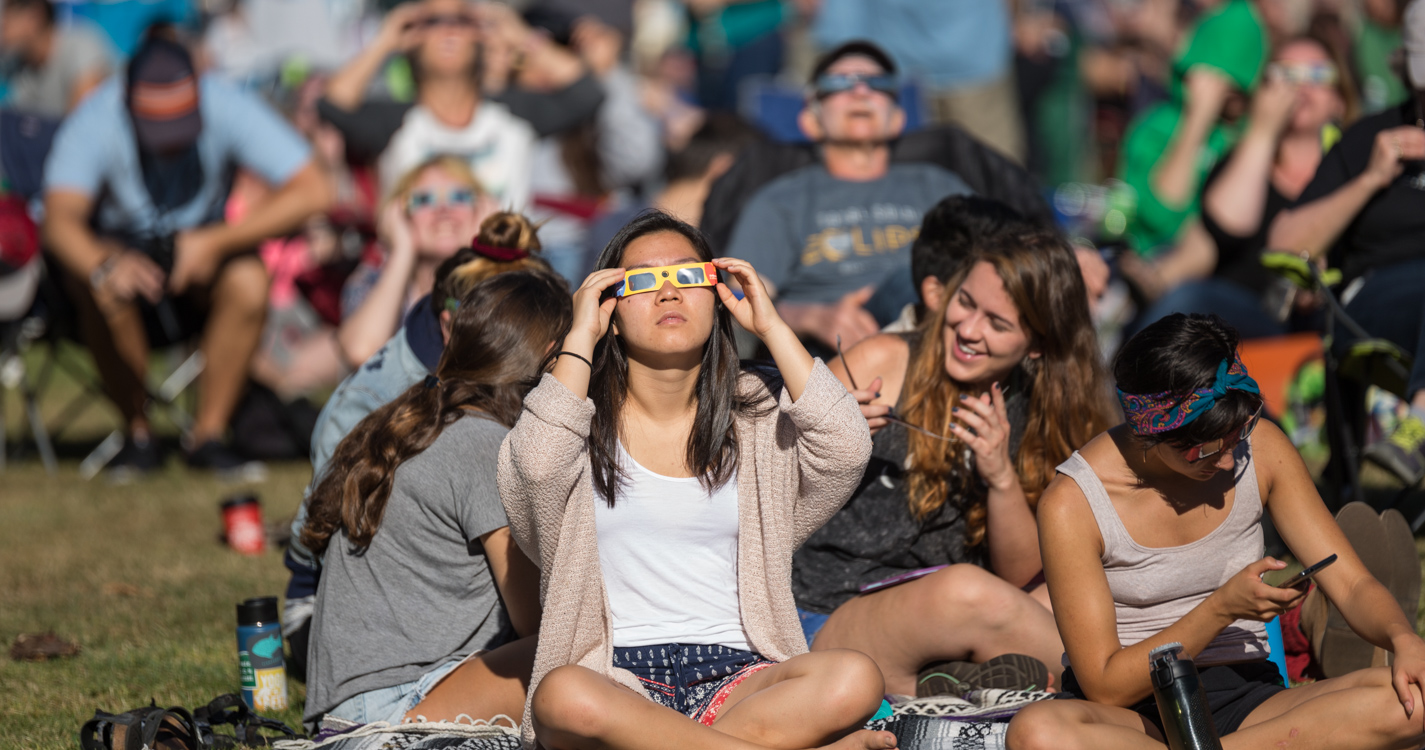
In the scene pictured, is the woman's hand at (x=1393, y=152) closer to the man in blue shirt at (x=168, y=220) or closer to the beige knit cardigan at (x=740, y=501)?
the beige knit cardigan at (x=740, y=501)

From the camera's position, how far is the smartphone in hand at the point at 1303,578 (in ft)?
9.31

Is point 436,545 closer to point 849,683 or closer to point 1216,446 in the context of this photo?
point 849,683

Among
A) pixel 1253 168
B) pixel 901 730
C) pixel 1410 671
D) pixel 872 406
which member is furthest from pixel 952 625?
pixel 1253 168

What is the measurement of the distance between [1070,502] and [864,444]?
482mm

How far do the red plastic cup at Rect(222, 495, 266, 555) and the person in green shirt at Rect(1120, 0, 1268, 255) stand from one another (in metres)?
5.10

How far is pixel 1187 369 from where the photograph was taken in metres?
3.00

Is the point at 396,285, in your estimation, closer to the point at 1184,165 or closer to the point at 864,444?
the point at 864,444

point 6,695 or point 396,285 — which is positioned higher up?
point 396,285

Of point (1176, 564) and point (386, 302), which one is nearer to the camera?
point (1176, 564)

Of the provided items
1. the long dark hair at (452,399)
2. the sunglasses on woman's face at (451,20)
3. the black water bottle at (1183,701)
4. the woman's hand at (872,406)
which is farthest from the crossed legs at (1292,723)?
the sunglasses on woman's face at (451,20)

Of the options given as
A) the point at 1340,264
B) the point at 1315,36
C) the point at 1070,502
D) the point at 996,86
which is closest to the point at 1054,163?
the point at 996,86

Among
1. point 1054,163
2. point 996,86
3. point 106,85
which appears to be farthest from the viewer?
point 1054,163

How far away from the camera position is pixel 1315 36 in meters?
7.09

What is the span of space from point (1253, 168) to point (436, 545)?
4.91 m
